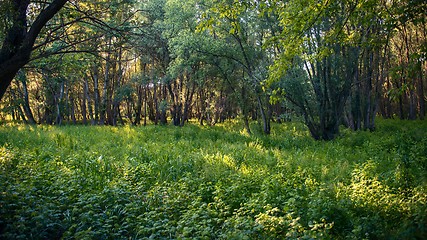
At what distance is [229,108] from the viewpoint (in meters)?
42.4

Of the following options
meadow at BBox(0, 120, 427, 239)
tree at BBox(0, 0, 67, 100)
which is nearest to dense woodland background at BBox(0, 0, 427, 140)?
tree at BBox(0, 0, 67, 100)

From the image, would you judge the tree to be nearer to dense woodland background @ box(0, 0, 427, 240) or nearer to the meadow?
dense woodland background @ box(0, 0, 427, 240)

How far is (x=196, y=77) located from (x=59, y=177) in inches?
650

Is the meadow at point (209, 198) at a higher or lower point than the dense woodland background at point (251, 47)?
lower

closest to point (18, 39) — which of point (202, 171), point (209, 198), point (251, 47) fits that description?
point (209, 198)

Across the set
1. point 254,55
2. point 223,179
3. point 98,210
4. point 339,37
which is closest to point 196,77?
point 254,55

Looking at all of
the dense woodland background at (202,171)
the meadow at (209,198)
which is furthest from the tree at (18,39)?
the meadow at (209,198)

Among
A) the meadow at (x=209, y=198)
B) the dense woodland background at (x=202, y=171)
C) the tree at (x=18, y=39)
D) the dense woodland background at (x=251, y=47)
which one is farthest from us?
the dense woodland background at (x=251, y=47)

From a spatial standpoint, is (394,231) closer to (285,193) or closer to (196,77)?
(285,193)

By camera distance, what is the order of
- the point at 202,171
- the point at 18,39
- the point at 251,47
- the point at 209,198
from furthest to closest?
the point at 251,47, the point at 202,171, the point at 209,198, the point at 18,39

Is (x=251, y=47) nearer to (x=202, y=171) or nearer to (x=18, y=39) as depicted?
(x=202, y=171)

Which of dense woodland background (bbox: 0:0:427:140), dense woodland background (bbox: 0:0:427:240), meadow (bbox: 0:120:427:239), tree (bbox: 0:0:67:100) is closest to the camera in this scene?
meadow (bbox: 0:120:427:239)

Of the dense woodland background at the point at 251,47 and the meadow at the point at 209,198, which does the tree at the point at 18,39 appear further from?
the meadow at the point at 209,198

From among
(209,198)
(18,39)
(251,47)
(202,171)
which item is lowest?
(209,198)
